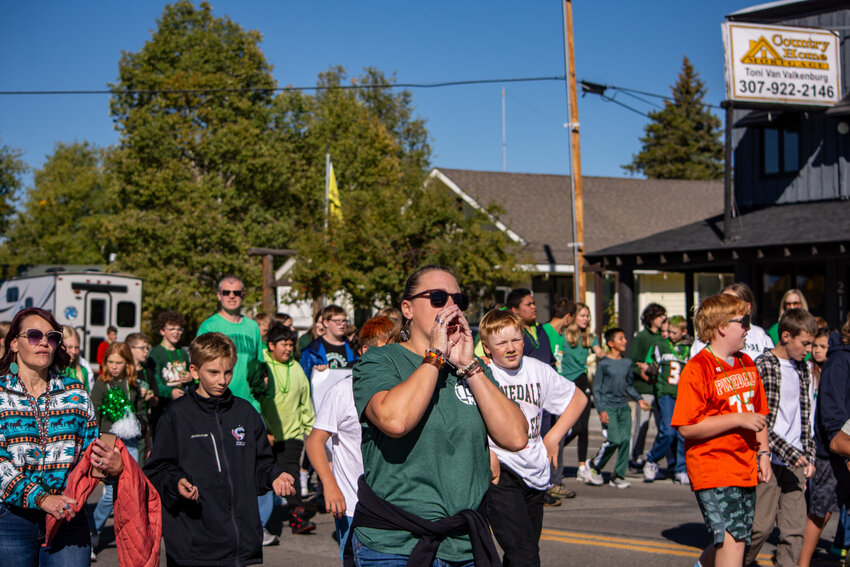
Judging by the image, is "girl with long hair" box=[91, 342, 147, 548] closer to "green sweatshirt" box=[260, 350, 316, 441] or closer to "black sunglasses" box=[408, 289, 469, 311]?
"green sweatshirt" box=[260, 350, 316, 441]

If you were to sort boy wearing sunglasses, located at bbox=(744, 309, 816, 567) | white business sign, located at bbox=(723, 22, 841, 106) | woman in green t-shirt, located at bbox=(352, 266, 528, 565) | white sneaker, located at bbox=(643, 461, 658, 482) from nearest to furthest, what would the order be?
woman in green t-shirt, located at bbox=(352, 266, 528, 565) < boy wearing sunglasses, located at bbox=(744, 309, 816, 567) < white sneaker, located at bbox=(643, 461, 658, 482) < white business sign, located at bbox=(723, 22, 841, 106)

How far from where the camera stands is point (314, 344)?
9.61 metres

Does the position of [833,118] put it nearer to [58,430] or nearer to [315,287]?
[315,287]

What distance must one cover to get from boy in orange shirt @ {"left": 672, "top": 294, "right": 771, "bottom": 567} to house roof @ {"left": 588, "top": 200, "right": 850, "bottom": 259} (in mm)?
13043

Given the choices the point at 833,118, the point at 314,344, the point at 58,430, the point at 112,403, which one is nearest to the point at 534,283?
the point at 833,118

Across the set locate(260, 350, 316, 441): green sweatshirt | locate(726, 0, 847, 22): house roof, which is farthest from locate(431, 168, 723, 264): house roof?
locate(260, 350, 316, 441): green sweatshirt

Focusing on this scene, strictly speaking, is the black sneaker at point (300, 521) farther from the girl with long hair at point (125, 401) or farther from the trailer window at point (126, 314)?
the trailer window at point (126, 314)

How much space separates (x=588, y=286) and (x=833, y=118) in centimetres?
1209

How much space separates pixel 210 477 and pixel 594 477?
7.05 meters

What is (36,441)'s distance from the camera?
4406 millimetres

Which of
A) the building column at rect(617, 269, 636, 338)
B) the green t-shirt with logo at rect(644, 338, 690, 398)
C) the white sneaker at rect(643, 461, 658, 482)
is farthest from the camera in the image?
the building column at rect(617, 269, 636, 338)

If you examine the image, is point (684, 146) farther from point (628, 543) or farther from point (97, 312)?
point (628, 543)

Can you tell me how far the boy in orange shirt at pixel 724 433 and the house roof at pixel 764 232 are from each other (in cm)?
1304

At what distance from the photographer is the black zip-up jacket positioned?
491 centimetres
